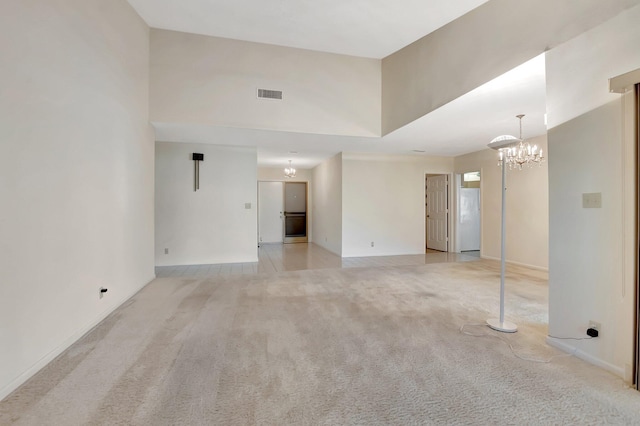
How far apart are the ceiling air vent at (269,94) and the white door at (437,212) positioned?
5.03 m

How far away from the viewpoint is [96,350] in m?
2.29

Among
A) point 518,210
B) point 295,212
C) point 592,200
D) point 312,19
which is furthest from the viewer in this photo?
point 295,212

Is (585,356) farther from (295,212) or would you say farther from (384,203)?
(295,212)

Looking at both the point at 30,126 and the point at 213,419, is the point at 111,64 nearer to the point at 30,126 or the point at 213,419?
the point at 30,126

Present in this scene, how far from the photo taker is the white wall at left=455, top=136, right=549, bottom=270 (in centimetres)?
530

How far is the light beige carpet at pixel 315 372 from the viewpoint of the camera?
1566 millimetres

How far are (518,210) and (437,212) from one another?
7.21 feet

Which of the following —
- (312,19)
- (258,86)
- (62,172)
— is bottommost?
(62,172)

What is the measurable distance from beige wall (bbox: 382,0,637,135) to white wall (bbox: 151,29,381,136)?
52 cm

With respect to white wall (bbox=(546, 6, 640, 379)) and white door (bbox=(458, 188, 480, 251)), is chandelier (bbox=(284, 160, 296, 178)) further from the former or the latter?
white wall (bbox=(546, 6, 640, 379))

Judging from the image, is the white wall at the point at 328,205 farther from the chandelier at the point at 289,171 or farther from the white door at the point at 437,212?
the white door at the point at 437,212

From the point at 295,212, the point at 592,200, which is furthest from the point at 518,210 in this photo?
the point at 295,212

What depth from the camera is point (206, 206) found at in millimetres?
5902

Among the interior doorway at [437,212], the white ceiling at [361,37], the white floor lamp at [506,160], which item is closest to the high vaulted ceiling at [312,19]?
the white ceiling at [361,37]
